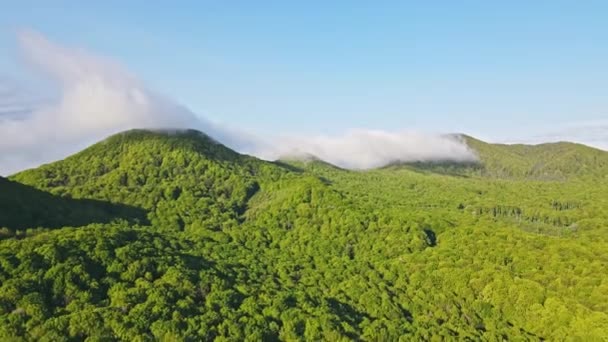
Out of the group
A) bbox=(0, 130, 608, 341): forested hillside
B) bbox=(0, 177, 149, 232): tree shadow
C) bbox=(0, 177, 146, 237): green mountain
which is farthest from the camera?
bbox=(0, 177, 149, 232): tree shadow

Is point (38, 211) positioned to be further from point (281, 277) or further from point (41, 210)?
point (281, 277)

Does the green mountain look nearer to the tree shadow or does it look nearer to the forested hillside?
the tree shadow

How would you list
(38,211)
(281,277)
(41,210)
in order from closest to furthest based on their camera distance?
(281,277) → (38,211) → (41,210)

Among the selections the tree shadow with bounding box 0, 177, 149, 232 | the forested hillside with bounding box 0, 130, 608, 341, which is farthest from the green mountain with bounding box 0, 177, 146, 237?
the forested hillside with bounding box 0, 130, 608, 341

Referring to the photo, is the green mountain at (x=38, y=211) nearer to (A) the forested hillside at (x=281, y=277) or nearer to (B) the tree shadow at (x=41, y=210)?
(B) the tree shadow at (x=41, y=210)

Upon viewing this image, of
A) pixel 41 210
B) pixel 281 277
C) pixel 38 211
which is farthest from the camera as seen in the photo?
pixel 41 210

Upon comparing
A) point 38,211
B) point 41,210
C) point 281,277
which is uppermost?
point 41,210

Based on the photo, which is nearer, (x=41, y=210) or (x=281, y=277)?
(x=281, y=277)

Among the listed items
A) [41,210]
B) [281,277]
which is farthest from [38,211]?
[281,277]
